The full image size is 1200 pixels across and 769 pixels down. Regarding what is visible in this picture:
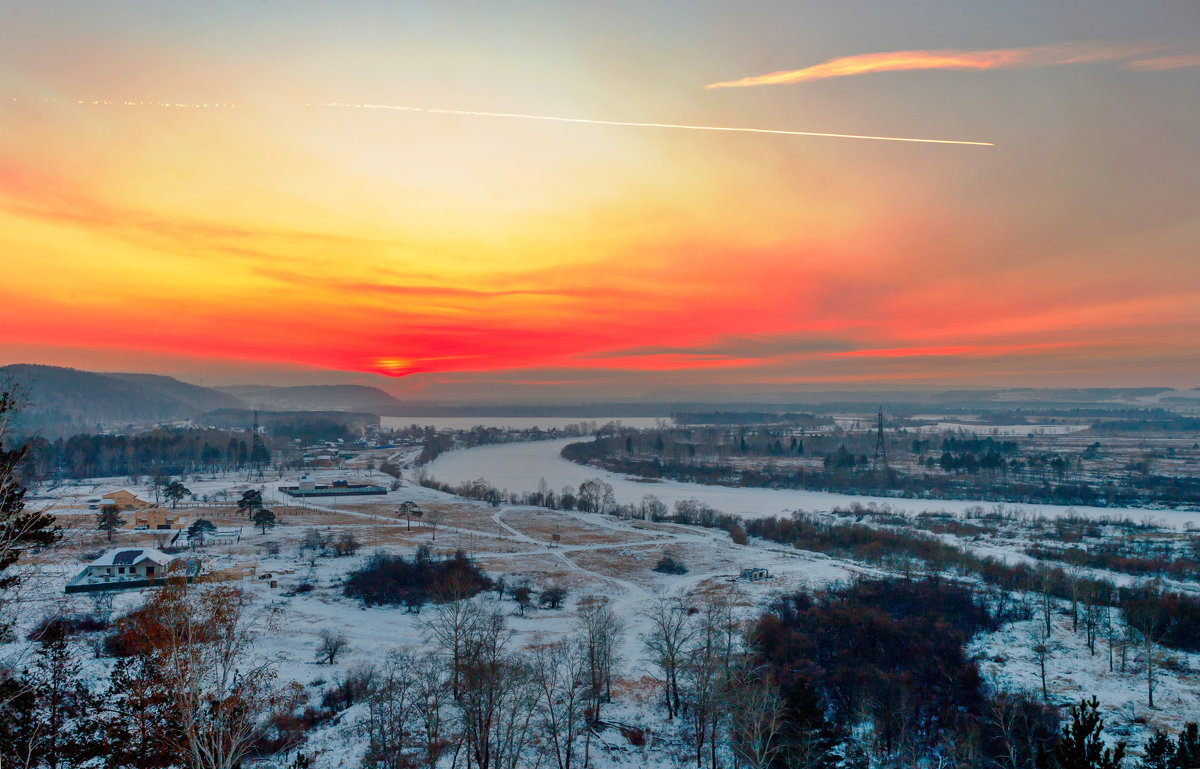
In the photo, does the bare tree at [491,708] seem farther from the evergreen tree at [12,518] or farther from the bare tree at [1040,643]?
the bare tree at [1040,643]

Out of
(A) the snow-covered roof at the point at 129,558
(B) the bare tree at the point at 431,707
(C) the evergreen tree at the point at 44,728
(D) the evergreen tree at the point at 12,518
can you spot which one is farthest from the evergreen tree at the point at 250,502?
(D) the evergreen tree at the point at 12,518

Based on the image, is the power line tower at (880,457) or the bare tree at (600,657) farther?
the power line tower at (880,457)

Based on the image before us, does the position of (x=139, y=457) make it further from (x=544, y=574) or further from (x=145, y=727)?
(x=145, y=727)

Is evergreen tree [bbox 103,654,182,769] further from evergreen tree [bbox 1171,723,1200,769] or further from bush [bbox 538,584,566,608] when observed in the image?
bush [bbox 538,584,566,608]

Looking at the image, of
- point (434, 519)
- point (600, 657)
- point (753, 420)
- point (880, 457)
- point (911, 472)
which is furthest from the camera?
point (753, 420)

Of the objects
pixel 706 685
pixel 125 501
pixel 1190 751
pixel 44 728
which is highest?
pixel 1190 751

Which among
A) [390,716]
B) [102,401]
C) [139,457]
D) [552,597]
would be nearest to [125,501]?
[139,457]

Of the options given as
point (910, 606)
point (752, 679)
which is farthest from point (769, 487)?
point (752, 679)

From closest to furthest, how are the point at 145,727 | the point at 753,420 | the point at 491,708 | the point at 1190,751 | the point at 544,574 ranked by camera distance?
the point at 1190,751
the point at 145,727
the point at 491,708
the point at 544,574
the point at 753,420
